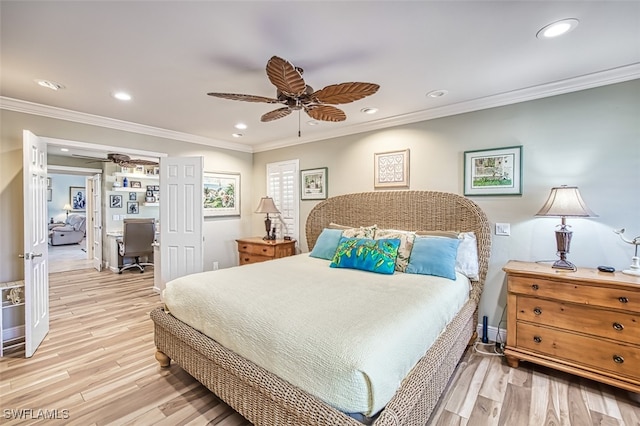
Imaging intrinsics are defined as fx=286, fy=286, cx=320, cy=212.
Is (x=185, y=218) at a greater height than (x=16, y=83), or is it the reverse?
(x=16, y=83)

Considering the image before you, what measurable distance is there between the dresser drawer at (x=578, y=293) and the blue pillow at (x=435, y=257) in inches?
20.4

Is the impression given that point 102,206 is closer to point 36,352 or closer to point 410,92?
point 36,352

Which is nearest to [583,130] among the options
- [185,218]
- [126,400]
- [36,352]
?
[126,400]

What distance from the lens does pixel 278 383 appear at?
1512mm

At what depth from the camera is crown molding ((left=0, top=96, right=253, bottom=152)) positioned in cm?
303

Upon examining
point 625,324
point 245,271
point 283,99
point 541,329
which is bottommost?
point 541,329

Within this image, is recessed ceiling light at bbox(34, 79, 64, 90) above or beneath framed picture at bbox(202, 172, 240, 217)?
above

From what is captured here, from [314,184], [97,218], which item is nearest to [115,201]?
[97,218]

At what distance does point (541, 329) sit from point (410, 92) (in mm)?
2389

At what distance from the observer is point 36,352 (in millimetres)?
2730

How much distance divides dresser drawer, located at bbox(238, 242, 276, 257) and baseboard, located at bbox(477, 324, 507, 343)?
2.80m

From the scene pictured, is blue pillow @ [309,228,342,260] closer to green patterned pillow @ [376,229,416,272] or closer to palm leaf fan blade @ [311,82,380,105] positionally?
green patterned pillow @ [376,229,416,272]

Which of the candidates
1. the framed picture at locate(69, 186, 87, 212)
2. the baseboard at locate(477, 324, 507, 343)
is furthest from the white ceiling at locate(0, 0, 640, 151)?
the framed picture at locate(69, 186, 87, 212)

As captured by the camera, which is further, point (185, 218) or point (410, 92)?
point (185, 218)
